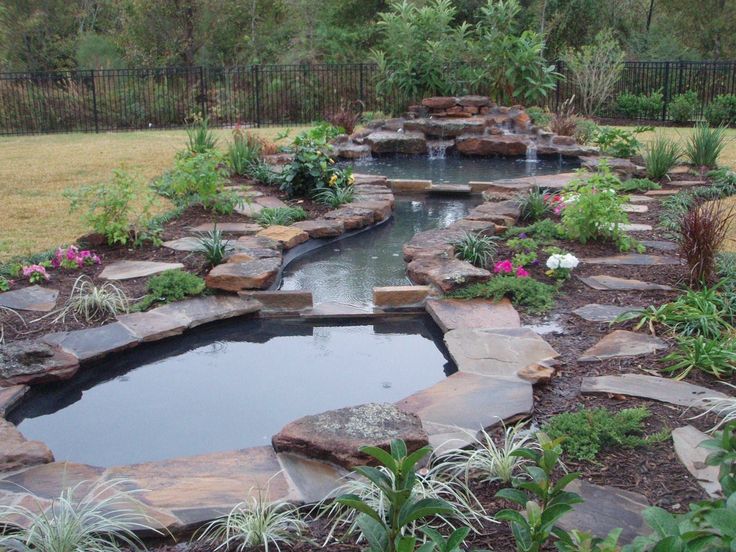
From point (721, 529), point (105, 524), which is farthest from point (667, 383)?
point (105, 524)

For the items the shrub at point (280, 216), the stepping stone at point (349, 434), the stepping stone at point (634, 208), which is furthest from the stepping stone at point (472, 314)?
the stepping stone at point (634, 208)

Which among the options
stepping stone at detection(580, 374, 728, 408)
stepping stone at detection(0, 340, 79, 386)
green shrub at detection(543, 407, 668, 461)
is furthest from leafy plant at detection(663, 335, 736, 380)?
stepping stone at detection(0, 340, 79, 386)

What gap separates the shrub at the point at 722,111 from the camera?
1488cm

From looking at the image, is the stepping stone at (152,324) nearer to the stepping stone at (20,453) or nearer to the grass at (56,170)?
the stepping stone at (20,453)

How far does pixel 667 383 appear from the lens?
3379 mm

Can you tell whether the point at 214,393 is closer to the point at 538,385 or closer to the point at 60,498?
the point at 60,498

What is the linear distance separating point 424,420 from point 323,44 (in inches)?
794

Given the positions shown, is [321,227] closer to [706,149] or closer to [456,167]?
[456,167]

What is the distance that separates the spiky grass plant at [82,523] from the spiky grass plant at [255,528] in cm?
21

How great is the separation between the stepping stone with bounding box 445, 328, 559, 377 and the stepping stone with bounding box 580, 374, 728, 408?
0.35 m

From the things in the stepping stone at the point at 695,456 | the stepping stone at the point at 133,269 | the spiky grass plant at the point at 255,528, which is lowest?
the spiky grass plant at the point at 255,528

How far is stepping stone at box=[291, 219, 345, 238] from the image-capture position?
6278 millimetres

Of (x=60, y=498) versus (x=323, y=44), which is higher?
(x=323, y=44)

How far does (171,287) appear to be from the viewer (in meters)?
4.75
